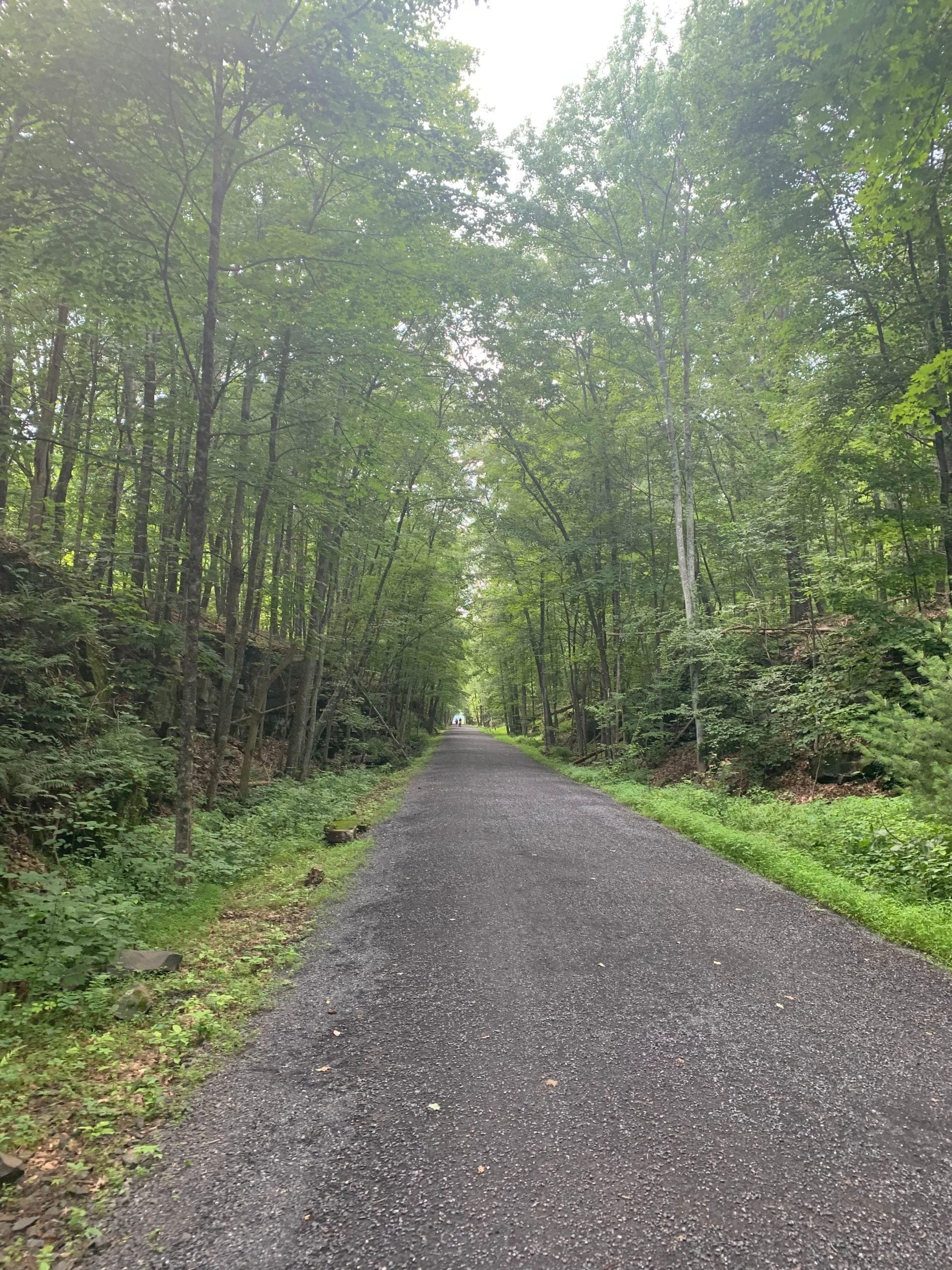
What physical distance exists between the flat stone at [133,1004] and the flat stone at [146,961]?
323 millimetres

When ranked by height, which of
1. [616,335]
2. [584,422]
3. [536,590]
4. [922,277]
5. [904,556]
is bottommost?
[904,556]

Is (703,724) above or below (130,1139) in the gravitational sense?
above

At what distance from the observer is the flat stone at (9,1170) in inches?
78.0

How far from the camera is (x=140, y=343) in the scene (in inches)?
317

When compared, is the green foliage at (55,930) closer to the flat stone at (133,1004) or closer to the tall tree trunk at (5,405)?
the flat stone at (133,1004)

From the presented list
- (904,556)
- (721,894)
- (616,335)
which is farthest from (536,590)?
(721,894)

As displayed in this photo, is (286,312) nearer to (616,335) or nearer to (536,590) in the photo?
(616,335)

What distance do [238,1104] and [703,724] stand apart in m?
11.1

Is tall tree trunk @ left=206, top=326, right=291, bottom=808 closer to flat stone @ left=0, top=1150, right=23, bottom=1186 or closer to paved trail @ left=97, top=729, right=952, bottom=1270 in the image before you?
paved trail @ left=97, top=729, right=952, bottom=1270

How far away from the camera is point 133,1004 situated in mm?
3152

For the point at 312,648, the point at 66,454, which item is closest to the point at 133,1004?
the point at 312,648

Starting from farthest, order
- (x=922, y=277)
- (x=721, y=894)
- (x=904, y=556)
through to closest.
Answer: (x=904, y=556) → (x=922, y=277) → (x=721, y=894)

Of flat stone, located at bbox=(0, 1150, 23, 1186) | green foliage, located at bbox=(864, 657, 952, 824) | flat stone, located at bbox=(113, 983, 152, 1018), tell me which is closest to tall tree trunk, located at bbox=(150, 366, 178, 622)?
flat stone, located at bbox=(113, 983, 152, 1018)

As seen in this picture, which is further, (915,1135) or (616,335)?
(616,335)
